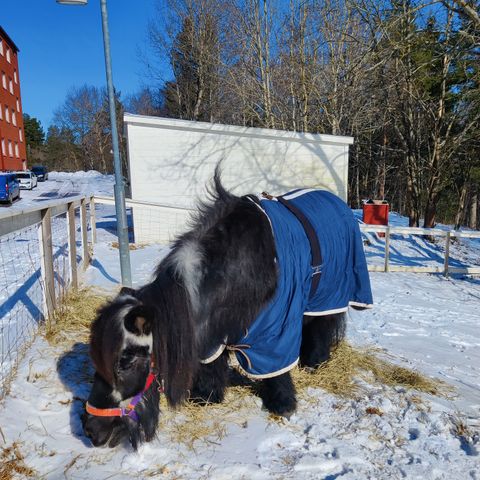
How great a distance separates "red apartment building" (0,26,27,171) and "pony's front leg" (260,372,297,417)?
131 ft

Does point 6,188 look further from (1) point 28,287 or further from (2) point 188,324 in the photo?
(2) point 188,324

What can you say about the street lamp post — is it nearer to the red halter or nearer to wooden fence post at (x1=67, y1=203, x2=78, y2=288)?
wooden fence post at (x1=67, y1=203, x2=78, y2=288)

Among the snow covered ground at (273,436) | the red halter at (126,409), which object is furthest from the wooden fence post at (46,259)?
the red halter at (126,409)

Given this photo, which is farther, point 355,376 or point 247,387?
point 355,376

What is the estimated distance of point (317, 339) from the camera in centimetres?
339

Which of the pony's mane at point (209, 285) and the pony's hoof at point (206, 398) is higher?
the pony's mane at point (209, 285)

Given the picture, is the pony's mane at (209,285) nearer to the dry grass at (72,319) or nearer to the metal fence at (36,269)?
the metal fence at (36,269)

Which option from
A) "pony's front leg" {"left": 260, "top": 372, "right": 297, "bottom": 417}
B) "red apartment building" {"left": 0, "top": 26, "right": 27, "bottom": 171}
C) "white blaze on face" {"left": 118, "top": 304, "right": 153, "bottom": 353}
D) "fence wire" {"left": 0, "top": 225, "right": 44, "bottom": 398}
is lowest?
"pony's front leg" {"left": 260, "top": 372, "right": 297, "bottom": 417}

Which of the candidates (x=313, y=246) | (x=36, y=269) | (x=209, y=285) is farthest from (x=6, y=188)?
(x=209, y=285)

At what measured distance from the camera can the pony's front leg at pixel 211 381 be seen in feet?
9.14

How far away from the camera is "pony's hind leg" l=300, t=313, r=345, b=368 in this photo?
338 cm

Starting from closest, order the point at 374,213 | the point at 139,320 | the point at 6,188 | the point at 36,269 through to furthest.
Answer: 1. the point at 139,320
2. the point at 36,269
3. the point at 374,213
4. the point at 6,188

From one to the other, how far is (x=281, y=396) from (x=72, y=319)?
2.35 m

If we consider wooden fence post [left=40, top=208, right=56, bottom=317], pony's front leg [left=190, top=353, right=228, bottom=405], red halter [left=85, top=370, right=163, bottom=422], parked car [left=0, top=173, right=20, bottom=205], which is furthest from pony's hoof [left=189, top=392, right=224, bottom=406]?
parked car [left=0, top=173, right=20, bottom=205]
